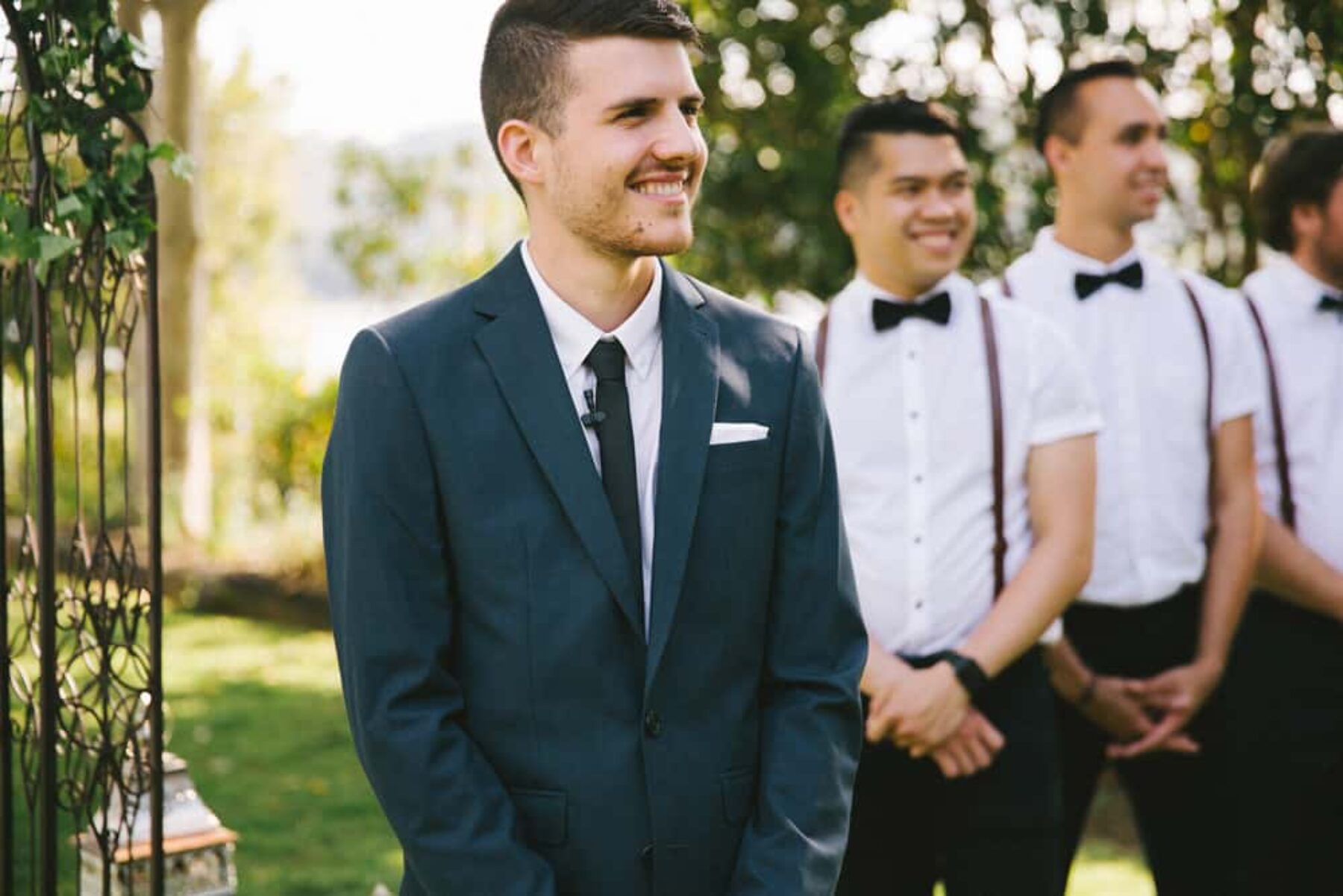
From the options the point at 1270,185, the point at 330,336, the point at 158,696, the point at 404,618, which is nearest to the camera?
the point at 404,618

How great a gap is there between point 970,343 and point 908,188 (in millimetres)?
406

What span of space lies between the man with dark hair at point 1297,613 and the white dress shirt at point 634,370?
2.21 meters

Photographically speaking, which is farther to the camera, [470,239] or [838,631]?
[470,239]

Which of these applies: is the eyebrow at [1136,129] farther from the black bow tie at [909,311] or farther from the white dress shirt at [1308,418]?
the black bow tie at [909,311]

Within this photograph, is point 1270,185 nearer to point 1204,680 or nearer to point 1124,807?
point 1204,680

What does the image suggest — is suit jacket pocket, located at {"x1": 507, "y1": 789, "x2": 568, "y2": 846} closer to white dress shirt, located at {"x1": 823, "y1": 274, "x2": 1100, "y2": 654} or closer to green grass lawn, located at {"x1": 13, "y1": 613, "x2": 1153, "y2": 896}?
white dress shirt, located at {"x1": 823, "y1": 274, "x2": 1100, "y2": 654}

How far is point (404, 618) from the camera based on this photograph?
2070 millimetres

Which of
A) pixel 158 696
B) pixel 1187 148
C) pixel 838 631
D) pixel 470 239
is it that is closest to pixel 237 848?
pixel 158 696

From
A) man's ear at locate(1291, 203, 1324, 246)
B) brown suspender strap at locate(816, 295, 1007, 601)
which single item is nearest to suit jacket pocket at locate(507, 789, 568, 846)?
brown suspender strap at locate(816, 295, 1007, 601)

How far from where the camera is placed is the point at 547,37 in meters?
2.13

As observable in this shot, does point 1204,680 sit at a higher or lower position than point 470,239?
lower

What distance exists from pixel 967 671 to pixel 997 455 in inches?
19.5

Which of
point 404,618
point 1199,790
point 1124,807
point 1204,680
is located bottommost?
point 1124,807

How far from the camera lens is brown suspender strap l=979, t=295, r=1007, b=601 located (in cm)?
323
